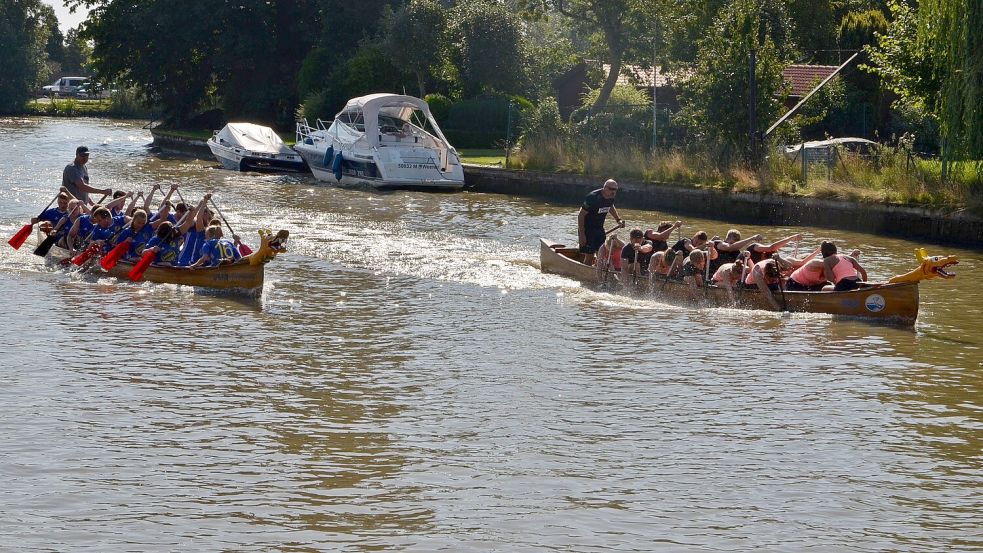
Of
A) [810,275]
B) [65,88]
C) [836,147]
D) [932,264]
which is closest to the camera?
[932,264]

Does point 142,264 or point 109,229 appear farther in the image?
point 109,229

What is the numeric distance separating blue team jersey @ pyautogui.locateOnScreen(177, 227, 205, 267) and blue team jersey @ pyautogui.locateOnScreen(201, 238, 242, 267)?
267 millimetres

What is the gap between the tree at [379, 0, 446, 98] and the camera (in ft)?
165

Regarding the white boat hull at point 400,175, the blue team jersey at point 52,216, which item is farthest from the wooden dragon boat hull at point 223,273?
the white boat hull at point 400,175

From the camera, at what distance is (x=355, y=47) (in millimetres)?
56844

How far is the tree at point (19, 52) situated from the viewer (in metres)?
86.2

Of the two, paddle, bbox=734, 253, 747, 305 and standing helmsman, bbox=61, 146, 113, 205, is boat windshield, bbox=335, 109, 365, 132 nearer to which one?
standing helmsman, bbox=61, 146, 113, 205

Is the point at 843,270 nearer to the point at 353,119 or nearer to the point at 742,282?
the point at 742,282

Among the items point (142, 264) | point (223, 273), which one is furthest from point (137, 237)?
point (223, 273)

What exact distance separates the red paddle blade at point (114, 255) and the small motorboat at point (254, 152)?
78.3 feet

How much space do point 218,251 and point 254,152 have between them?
25.9 meters

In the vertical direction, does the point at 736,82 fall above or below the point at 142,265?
above

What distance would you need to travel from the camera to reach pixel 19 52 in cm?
8794

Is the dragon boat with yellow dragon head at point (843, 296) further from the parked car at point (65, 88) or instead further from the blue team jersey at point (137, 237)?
the parked car at point (65, 88)
